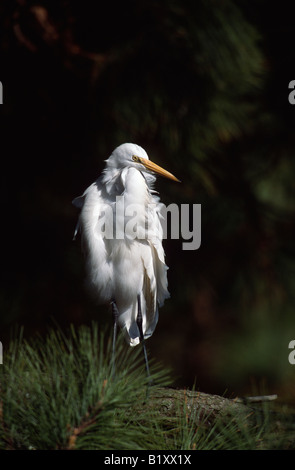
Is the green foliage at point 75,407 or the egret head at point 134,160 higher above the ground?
the egret head at point 134,160

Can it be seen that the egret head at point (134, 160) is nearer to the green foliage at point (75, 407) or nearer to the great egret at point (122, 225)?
the great egret at point (122, 225)

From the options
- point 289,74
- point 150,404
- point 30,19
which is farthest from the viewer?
point 289,74

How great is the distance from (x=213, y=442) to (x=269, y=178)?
147 cm

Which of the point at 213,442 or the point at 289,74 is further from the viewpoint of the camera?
the point at 289,74

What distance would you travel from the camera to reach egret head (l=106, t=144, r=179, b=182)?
128cm

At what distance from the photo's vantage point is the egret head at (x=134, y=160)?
1284 mm

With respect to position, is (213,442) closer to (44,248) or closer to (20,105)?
(44,248)

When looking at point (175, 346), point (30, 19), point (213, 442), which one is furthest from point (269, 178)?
point (213, 442)

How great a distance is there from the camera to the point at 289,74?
187 centimetres

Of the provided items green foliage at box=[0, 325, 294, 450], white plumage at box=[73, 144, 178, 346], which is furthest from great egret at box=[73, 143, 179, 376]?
green foliage at box=[0, 325, 294, 450]

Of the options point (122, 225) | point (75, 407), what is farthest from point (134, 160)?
point (75, 407)

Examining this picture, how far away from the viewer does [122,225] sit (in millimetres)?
1266

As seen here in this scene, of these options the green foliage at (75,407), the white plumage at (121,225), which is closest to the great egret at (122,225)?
the white plumage at (121,225)

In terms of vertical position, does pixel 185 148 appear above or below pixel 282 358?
above
